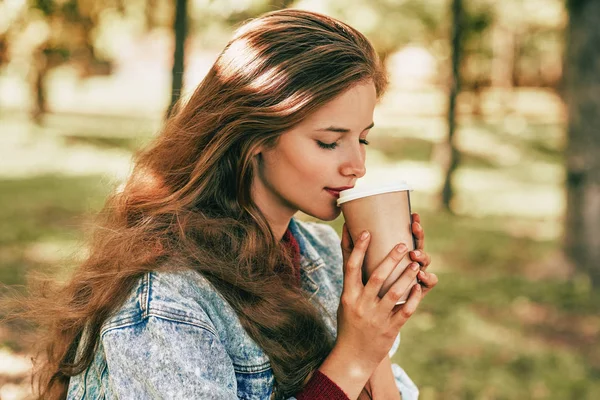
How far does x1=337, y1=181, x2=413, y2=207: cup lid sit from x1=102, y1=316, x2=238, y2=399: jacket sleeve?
0.50 meters

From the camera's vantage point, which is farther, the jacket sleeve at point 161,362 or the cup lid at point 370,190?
the cup lid at point 370,190

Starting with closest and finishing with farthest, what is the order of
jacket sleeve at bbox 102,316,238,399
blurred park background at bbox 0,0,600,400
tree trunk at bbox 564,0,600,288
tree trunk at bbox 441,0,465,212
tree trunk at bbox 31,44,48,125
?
1. jacket sleeve at bbox 102,316,238,399
2. blurred park background at bbox 0,0,600,400
3. tree trunk at bbox 564,0,600,288
4. tree trunk at bbox 441,0,465,212
5. tree trunk at bbox 31,44,48,125

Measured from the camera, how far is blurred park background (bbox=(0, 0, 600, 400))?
4801 mm

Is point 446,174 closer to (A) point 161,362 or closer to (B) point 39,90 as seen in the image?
(A) point 161,362

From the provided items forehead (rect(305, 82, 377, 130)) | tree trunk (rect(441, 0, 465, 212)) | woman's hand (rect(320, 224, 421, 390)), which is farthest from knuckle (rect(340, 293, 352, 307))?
tree trunk (rect(441, 0, 465, 212))

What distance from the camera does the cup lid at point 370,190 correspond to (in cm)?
183

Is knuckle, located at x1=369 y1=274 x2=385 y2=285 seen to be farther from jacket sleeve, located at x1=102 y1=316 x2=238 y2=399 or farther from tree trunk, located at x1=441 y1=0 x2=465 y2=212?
tree trunk, located at x1=441 y1=0 x2=465 y2=212

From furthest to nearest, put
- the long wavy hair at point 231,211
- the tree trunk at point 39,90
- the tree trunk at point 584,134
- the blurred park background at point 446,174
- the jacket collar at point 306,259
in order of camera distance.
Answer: the tree trunk at point 39,90 < the tree trunk at point 584,134 < the blurred park background at point 446,174 < the jacket collar at point 306,259 < the long wavy hair at point 231,211

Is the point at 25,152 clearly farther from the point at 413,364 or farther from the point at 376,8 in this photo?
the point at 413,364

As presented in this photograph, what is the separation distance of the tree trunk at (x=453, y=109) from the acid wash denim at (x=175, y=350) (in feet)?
29.4

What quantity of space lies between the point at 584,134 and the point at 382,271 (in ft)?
18.2

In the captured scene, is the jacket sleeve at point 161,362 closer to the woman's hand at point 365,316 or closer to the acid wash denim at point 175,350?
the acid wash denim at point 175,350

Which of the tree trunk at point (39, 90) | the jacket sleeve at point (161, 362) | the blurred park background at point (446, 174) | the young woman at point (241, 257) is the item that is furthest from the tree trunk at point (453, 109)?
the tree trunk at point (39, 90)

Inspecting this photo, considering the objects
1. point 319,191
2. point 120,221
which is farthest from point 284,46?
point 120,221
